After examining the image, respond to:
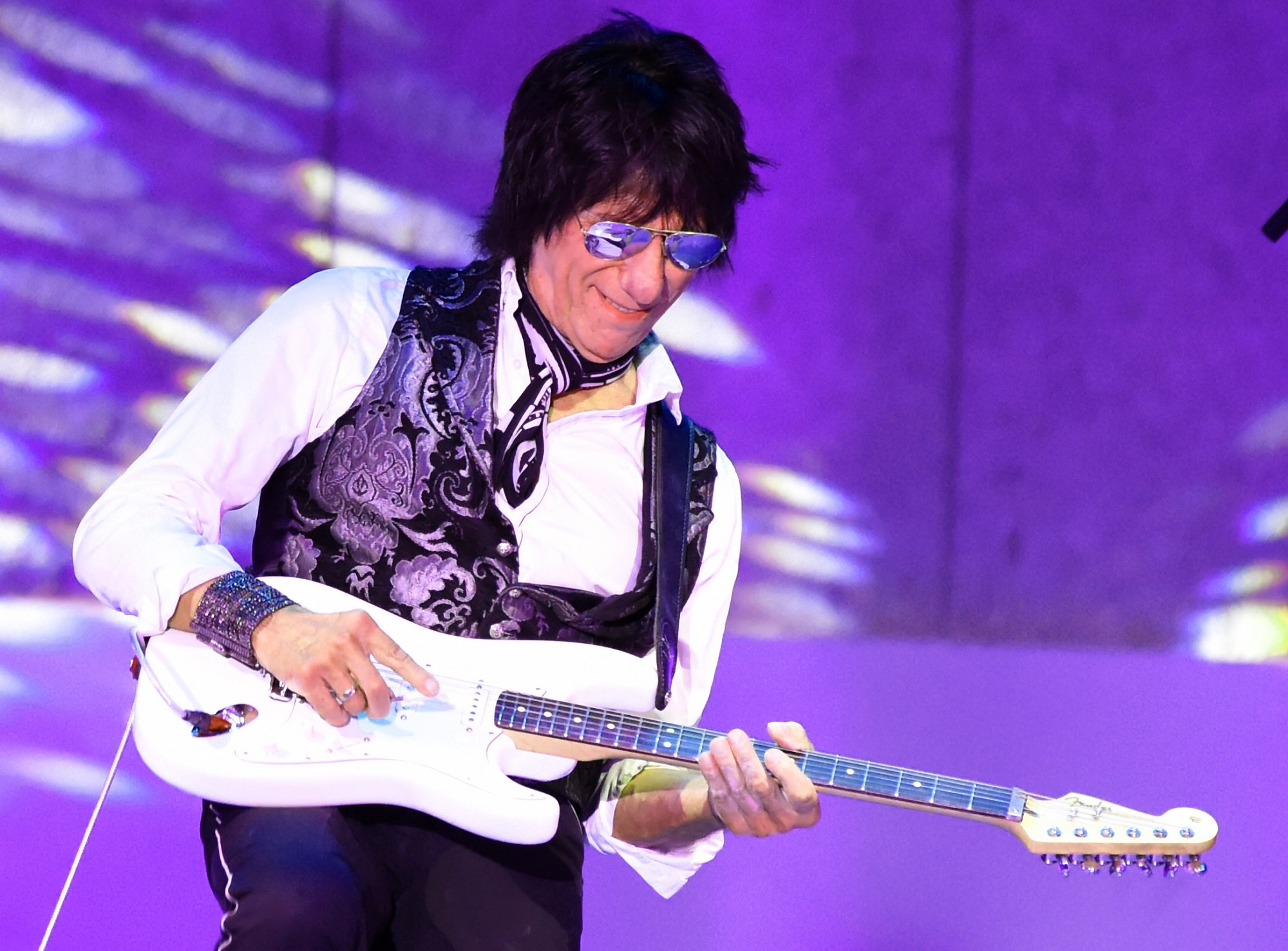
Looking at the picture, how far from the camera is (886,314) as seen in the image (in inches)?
125

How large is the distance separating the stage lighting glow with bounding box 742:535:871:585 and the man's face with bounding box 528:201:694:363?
1138mm

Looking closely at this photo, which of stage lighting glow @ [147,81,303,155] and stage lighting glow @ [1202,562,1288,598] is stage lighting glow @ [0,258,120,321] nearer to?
stage lighting glow @ [147,81,303,155]

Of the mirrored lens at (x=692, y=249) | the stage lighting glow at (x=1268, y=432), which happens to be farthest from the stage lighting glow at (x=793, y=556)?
the mirrored lens at (x=692, y=249)

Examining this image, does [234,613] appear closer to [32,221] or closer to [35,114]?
[32,221]

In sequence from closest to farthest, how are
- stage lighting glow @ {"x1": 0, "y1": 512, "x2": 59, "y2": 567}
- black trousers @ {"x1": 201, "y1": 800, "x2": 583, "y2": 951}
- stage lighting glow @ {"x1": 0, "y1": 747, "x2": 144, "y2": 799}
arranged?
black trousers @ {"x1": 201, "y1": 800, "x2": 583, "y2": 951} → stage lighting glow @ {"x1": 0, "y1": 747, "x2": 144, "y2": 799} → stage lighting glow @ {"x1": 0, "y1": 512, "x2": 59, "y2": 567}

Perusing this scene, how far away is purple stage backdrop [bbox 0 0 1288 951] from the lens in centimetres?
290

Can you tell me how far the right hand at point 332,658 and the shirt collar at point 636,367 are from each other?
1.58 feet

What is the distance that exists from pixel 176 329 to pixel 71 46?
0.63m

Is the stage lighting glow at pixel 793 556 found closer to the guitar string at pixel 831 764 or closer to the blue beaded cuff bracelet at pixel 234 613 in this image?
the guitar string at pixel 831 764

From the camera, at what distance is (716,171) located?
79.4 inches

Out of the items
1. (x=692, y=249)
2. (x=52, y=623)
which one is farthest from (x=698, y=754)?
(x=52, y=623)

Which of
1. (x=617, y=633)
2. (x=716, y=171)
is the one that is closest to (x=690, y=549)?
(x=617, y=633)

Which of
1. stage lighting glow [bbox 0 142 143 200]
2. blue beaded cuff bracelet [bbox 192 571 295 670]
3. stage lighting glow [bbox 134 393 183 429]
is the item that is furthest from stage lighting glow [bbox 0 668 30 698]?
blue beaded cuff bracelet [bbox 192 571 295 670]

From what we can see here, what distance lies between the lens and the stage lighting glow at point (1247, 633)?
3.09 metres
